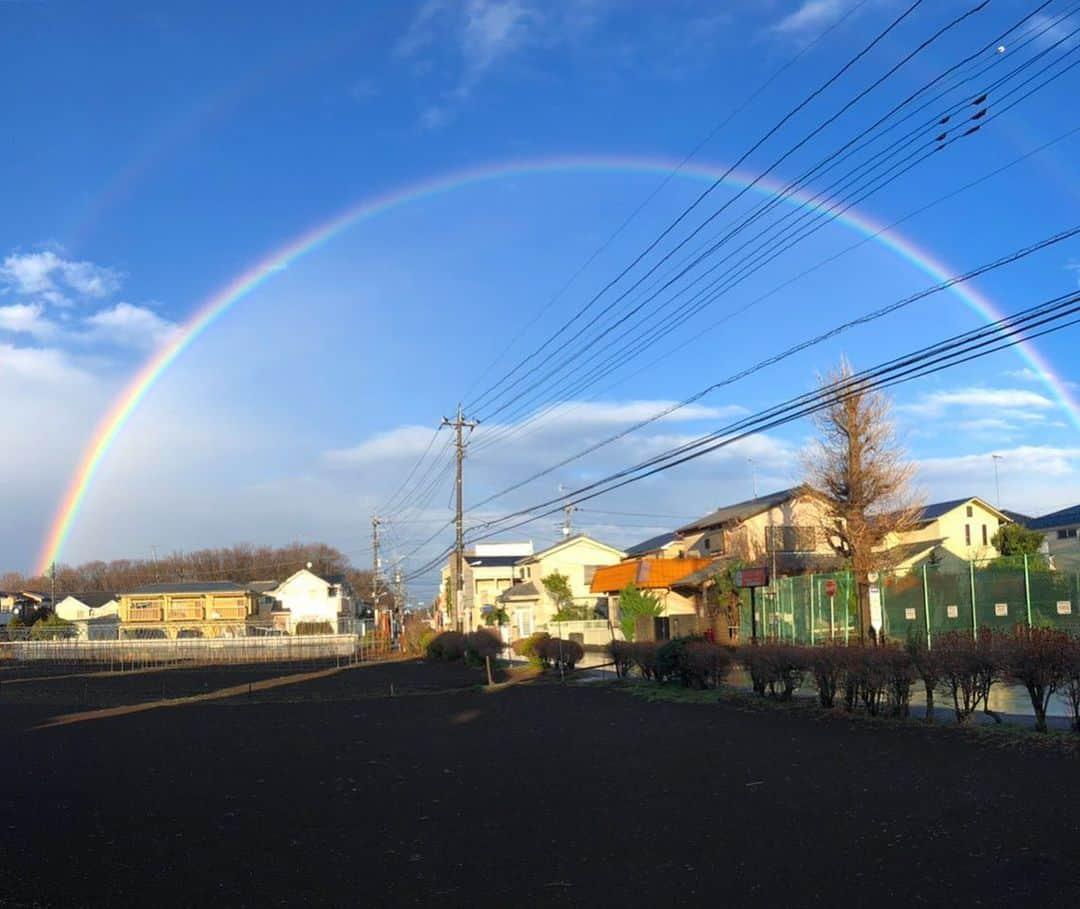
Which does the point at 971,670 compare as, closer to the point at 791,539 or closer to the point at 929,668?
the point at 929,668

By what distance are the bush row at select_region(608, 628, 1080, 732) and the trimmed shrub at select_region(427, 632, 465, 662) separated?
25824 millimetres

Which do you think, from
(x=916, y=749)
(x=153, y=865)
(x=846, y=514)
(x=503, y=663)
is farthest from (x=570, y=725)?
(x=503, y=663)

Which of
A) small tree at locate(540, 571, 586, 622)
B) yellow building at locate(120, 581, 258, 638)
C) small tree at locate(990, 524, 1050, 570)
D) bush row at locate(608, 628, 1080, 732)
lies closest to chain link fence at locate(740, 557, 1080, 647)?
bush row at locate(608, 628, 1080, 732)

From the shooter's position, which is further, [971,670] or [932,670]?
[932,670]

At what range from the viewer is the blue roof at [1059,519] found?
166 ft

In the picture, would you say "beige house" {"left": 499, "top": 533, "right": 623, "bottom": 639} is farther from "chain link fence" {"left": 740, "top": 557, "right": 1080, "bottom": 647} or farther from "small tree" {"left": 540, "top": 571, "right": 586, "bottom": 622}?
"chain link fence" {"left": 740, "top": 557, "right": 1080, "bottom": 647}

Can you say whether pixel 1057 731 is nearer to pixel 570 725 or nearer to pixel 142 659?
pixel 570 725

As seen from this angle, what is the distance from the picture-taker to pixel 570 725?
1559 centimetres

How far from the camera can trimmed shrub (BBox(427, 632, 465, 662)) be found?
43.2 metres

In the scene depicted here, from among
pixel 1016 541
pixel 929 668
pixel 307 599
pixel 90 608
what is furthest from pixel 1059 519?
pixel 90 608

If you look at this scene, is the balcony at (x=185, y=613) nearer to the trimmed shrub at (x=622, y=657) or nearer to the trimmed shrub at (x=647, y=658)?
the trimmed shrub at (x=622, y=657)

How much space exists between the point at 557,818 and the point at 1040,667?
22.3 ft

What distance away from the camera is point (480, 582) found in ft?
244

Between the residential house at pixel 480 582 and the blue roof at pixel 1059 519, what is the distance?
99.0ft
